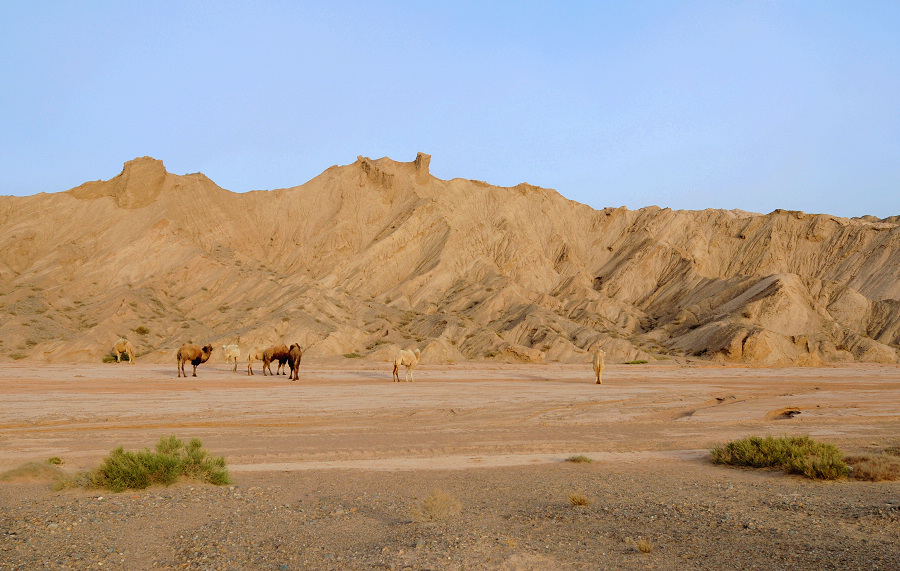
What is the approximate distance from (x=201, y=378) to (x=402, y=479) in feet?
67.6

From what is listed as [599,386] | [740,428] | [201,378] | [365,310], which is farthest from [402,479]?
[365,310]

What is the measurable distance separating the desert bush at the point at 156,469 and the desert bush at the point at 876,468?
9.83 meters

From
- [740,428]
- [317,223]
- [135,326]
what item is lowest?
[740,428]

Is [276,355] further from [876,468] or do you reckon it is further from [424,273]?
[424,273]

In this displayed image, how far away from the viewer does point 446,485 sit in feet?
34.8

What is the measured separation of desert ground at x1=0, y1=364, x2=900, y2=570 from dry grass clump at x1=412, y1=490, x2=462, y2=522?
0.21 ft

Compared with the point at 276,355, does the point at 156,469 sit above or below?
below

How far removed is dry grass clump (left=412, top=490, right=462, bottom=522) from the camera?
8.14m

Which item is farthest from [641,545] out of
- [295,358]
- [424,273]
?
[424,273]

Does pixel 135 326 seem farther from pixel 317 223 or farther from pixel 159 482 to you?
pixel 159 482

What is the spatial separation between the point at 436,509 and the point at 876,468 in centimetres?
729

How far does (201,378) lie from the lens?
29156 mm

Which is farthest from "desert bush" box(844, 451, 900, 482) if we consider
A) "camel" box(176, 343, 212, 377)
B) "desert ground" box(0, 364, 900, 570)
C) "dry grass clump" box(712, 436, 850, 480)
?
"camel" box(176, 343, 212, 377)

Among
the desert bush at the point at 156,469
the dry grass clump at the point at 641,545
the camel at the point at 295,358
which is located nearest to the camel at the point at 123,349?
the camel at the point at 295,358
